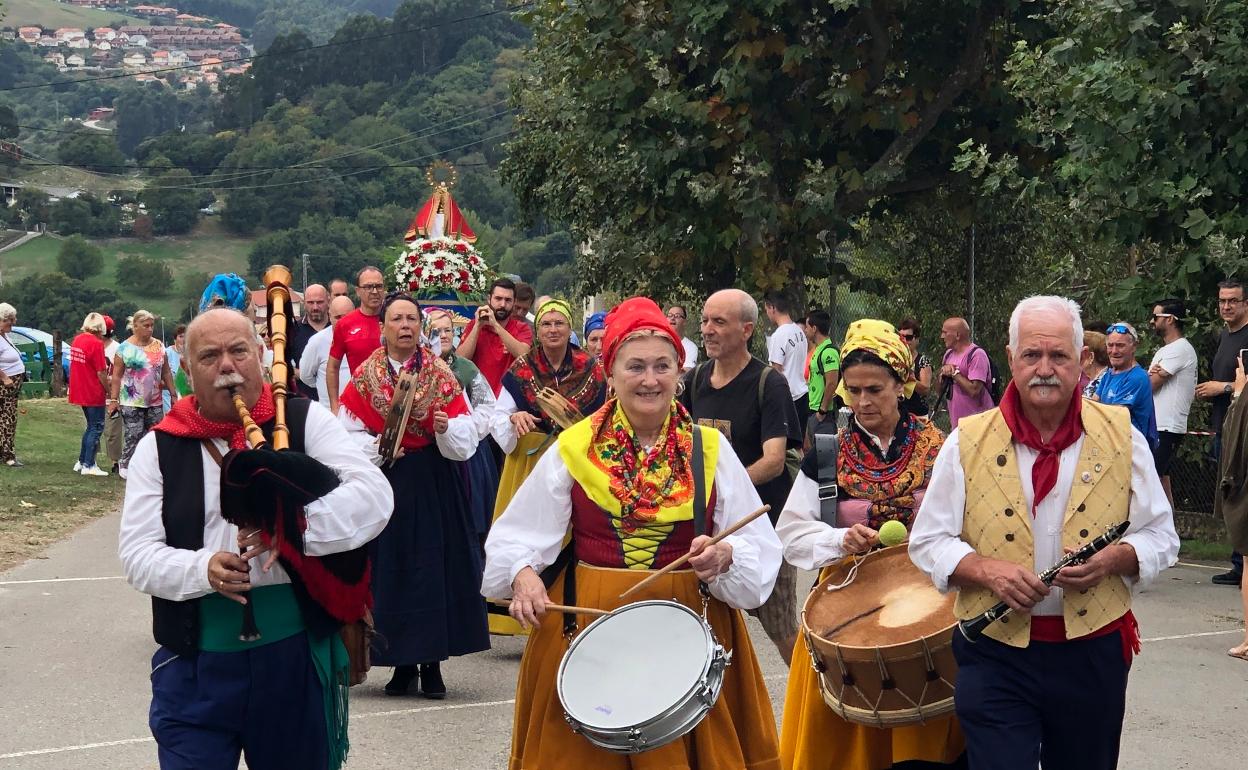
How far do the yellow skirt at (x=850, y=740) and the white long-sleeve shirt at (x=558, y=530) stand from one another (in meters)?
0.64

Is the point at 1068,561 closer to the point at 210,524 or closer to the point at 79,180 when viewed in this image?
the point at 210,524

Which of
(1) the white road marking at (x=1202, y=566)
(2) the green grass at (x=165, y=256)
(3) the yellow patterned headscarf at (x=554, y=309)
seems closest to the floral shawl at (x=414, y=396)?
(3) the yellow patterned headscarf at (x=554, y=309)

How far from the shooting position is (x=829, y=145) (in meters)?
19.0

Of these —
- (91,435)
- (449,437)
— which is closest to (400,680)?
(449,437)

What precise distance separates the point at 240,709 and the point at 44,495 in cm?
1473

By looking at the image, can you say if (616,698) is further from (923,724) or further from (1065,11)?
(1065,11)

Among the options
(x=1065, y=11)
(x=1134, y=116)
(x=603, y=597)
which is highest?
(x=1065, y=11)

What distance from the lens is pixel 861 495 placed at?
5.85 meters

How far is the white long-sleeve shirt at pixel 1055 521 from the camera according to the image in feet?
15.7

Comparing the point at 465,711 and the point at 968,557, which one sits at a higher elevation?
the point at 968,557

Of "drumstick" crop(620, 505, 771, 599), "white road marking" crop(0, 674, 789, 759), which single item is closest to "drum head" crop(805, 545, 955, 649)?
"drumstick" crop(620, 505, 771, 599)

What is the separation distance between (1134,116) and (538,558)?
344 inches

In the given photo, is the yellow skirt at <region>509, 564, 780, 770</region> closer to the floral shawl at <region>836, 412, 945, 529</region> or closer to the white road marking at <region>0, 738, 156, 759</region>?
the floral shawl at <region>836, 412, 945, 529</region>

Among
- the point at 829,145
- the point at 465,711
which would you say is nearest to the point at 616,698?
the point at 465,711
